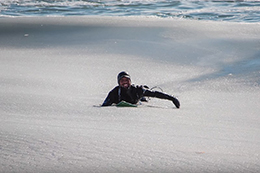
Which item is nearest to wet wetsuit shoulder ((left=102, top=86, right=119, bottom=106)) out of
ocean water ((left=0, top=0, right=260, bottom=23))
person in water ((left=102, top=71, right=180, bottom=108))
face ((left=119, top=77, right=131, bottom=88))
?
person in water ((left=102, top=71, right=180, bottom=108))

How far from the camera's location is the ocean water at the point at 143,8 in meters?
13.2

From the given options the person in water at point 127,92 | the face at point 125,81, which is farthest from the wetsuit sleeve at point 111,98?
the face at point 125,81

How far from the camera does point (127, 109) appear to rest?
4430mm

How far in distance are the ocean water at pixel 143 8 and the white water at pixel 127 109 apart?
186 centimetres

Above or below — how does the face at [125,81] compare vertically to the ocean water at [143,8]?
above

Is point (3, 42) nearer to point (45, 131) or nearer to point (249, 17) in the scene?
point (249, 17)

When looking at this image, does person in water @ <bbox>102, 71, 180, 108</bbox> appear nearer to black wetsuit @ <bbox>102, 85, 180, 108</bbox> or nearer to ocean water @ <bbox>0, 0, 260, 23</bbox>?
black wetsuit @ <bbox>102, 85, 180, 108</bbox>

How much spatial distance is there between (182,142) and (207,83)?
400 cm

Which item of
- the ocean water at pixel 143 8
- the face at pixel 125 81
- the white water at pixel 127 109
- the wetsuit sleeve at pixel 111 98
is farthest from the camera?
the ocean water at pixel 143 8

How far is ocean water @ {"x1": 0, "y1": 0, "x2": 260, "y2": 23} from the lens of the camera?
13211mm

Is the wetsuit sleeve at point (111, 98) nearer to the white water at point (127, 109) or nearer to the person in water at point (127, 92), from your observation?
the person in water at point (127, 92)

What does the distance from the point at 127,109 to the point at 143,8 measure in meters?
10.4

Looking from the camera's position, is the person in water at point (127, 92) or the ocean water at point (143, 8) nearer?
the person in water at point (127, 92)

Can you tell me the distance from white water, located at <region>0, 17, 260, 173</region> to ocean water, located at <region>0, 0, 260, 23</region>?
186 centimetres
